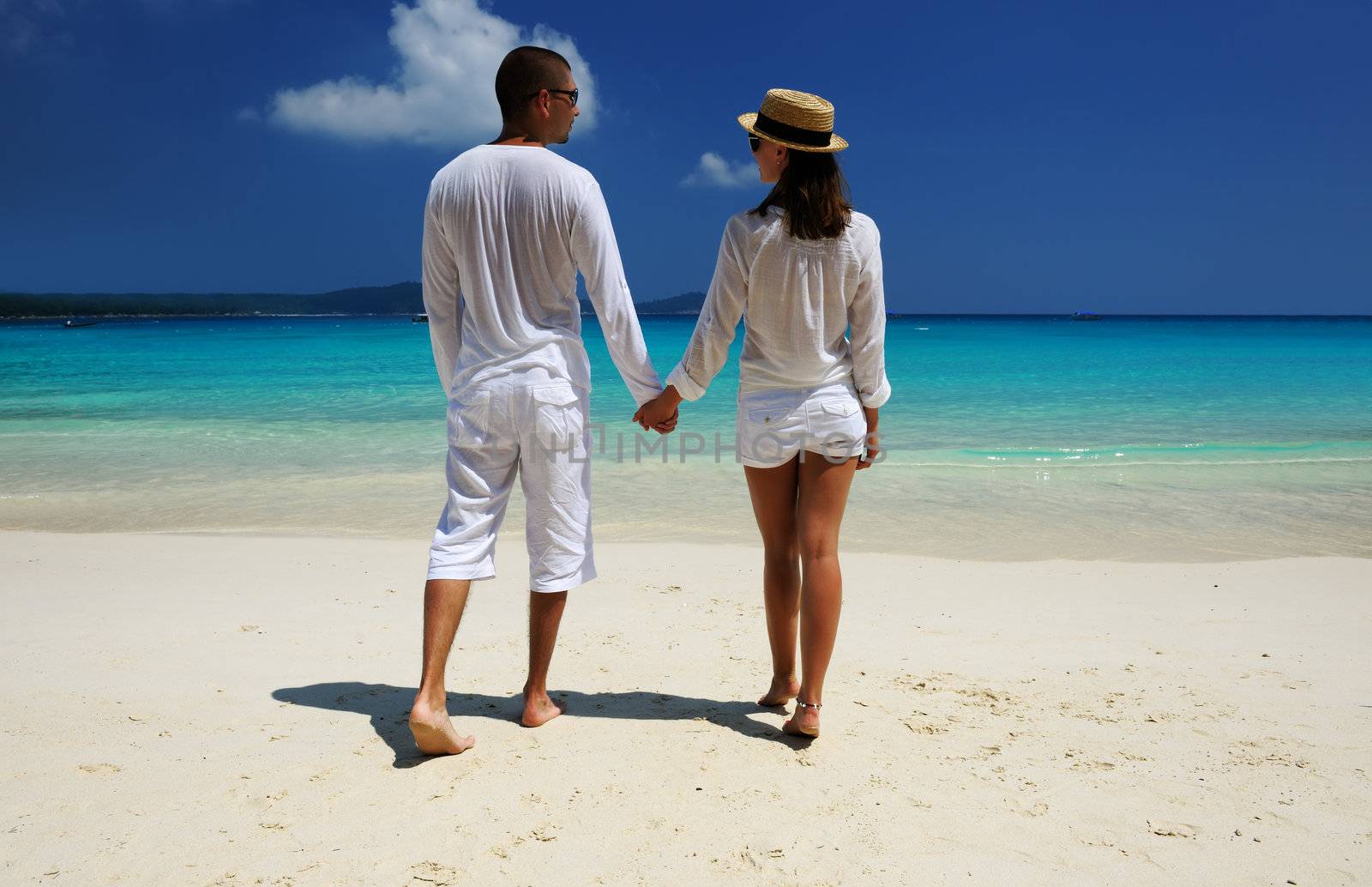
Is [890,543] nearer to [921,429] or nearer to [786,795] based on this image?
[786,795]

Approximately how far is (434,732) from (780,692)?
122cm

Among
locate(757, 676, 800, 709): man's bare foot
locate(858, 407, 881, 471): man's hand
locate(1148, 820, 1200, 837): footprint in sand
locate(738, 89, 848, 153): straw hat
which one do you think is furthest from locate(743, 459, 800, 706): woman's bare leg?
locate(1148, 820, 1200, 837): footprint in sand

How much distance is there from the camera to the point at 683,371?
2.96m

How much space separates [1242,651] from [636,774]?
9.30 ft

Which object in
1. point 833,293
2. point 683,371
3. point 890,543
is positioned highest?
point 833,293

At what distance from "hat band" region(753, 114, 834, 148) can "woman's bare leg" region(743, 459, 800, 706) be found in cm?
100

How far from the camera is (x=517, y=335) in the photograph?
278 centimetres

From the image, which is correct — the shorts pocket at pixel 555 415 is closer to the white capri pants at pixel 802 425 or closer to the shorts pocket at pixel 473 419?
the shorts pocket at pixel 473 419

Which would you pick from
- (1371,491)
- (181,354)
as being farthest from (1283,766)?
(181,354)

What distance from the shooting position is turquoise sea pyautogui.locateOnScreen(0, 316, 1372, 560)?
6785 mm

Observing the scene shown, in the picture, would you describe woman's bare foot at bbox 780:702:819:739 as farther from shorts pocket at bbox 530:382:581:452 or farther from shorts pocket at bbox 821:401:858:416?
shorts pocket at bbox 530:382:581:452

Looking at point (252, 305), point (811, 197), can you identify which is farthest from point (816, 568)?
point (252, 305)

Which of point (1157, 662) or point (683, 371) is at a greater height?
point (683, 371)

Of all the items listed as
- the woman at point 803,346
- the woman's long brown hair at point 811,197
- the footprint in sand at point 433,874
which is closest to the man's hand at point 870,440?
the woman at point 803,346
